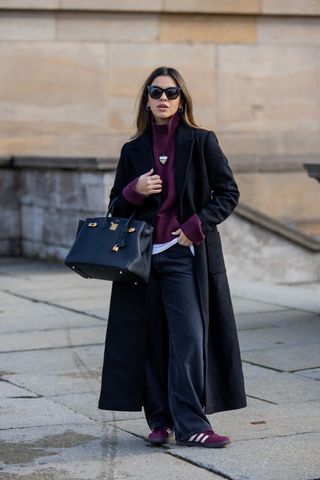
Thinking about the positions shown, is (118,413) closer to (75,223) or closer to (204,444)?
(204,444)

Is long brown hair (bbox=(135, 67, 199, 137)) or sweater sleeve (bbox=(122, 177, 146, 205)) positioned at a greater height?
long brown hair (bbox=(135, 67, 199, 137))

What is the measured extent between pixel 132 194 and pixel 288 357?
284 cm

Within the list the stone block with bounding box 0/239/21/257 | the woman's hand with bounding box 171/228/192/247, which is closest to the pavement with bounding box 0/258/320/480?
the woman's hand with bounding box 171/228/192/247

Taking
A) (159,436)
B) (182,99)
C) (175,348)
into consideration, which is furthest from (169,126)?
(159,436)

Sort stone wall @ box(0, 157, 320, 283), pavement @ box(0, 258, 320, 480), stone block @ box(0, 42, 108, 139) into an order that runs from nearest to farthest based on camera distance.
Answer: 1. pavement @ box(0, 258, 320, 480)
2. stone wall @ box(0, 157, 320, 283)
3. stone block @ box(0, 42, 108, 139)

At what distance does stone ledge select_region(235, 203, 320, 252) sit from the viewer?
13.9 metres

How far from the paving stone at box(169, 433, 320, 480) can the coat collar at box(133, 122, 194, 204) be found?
122cm

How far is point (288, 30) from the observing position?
1766 centimetres

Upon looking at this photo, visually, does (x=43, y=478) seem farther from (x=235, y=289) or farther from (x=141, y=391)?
(x=235, y=289)

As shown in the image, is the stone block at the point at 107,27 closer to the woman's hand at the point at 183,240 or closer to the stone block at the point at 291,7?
the stone block at the point at 291,7

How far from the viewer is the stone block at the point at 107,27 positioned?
16359 mm

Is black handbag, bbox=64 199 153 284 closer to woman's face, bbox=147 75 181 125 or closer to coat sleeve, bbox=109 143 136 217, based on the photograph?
coat sleeve, bbox=109 143 136 217

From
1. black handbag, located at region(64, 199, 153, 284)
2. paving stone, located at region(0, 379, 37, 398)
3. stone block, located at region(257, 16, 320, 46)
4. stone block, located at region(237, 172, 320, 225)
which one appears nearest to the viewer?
black handbag, located at region(64, 199, 153, 284)

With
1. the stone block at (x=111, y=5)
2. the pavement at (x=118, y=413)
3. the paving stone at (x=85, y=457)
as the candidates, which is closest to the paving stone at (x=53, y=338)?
the pavement at (x=118, y=413)
